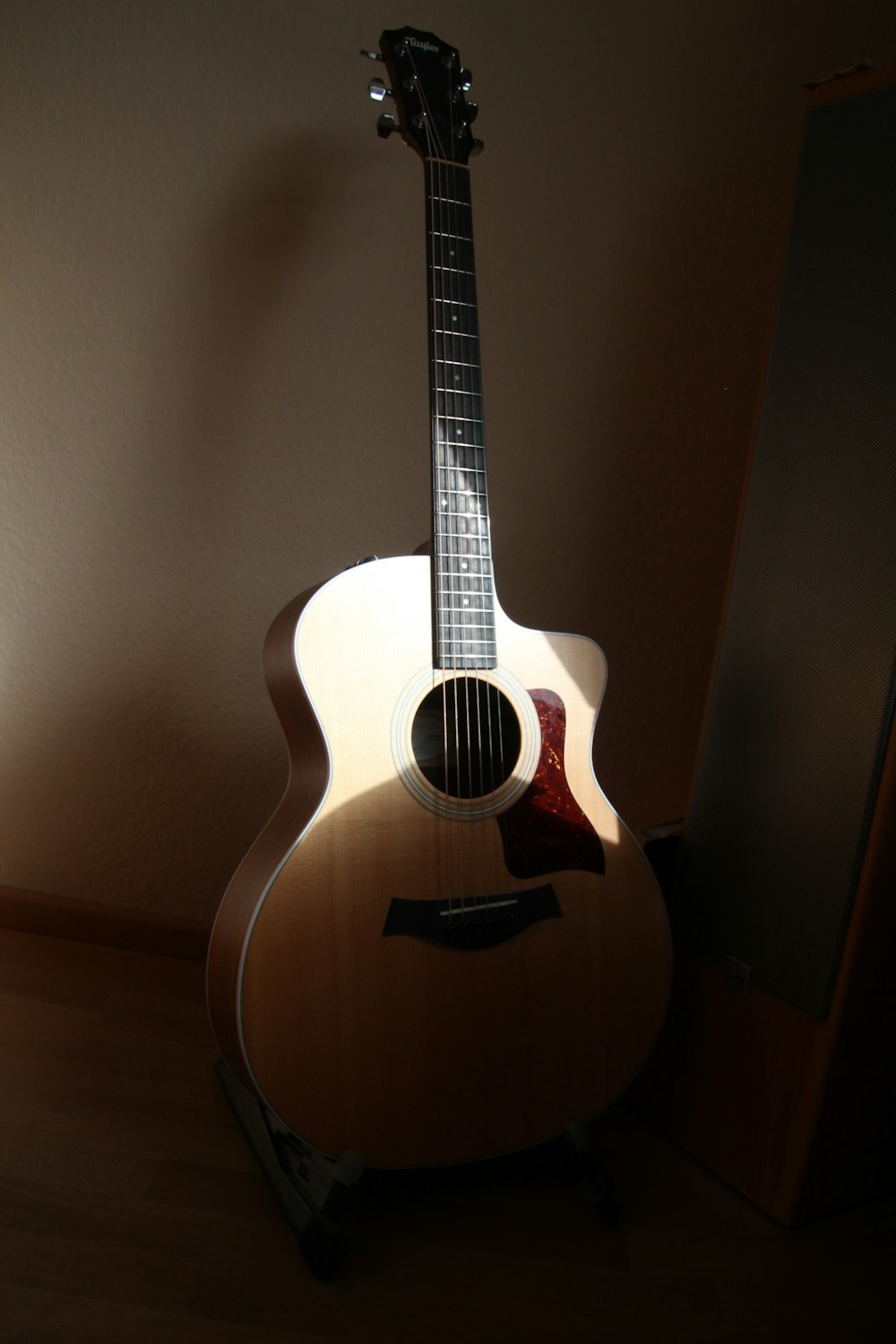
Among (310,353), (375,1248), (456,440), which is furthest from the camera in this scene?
(310,353)

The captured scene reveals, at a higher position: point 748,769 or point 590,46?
point 590,46

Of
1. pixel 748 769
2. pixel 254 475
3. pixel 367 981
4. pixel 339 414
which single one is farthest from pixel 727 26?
pixel 367 981

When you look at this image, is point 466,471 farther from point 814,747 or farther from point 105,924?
point 105,924

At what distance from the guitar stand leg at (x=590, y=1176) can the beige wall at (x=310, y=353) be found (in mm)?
526

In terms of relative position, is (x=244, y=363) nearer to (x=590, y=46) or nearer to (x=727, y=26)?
(x=590, y=46)

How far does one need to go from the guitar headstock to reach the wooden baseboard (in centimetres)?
112

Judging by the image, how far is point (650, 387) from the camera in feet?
4.28

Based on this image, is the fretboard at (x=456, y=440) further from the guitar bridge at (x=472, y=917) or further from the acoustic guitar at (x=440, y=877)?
the guitar bridge at (x=472, y=917)

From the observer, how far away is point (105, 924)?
1387mm

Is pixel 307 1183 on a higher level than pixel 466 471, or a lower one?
lower

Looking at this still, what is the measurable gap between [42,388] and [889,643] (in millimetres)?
1160

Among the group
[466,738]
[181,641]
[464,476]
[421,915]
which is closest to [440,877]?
[421,915]

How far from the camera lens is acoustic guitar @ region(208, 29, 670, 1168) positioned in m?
0.85

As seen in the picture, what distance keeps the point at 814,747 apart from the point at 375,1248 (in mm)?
667
